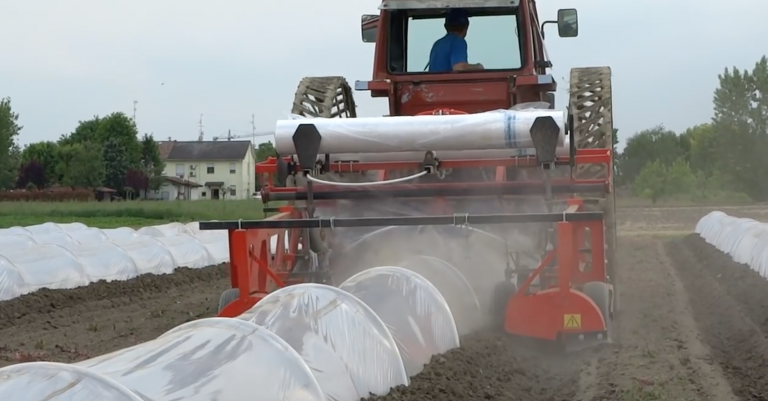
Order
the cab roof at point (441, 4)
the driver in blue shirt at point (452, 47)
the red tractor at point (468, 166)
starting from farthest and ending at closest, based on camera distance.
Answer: the driver in blue shirt at point (452, 47)
the cab roof at point (441, 4)
the red tractor at point (468, 166)

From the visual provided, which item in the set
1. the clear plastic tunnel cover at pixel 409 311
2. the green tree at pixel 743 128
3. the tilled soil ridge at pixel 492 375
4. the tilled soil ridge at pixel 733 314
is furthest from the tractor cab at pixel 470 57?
the green tree at pixel 743 128

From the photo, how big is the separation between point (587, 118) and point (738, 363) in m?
2.57

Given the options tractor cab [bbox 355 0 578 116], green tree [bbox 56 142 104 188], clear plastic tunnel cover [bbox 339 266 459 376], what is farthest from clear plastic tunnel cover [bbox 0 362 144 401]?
green tree [bbox 56 142 104 188]

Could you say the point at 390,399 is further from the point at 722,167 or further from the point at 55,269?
the point at 722,167

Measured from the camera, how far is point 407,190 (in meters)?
7.25

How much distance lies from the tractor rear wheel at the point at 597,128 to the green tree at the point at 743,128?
46.4 meters

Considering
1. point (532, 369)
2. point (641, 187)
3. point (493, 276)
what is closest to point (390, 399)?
point (532, 369)

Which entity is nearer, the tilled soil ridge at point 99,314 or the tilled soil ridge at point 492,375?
the tilled soil ridge at point 492,375

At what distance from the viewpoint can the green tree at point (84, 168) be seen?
66500 mm

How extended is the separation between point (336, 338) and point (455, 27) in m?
4.61

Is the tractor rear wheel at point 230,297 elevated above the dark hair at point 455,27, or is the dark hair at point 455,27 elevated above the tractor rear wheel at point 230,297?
the dark hair at point 455,27

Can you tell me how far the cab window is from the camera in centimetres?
863

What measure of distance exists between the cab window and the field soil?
8.67 ft

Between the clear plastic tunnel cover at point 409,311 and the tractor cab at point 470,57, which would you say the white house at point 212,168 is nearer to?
the tractor cab at point 470,57
